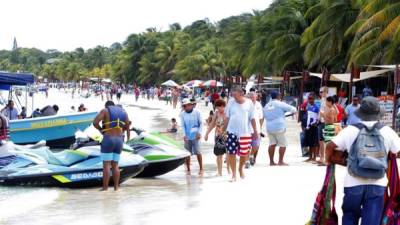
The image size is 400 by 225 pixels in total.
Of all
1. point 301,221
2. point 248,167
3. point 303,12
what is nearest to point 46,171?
point 248,167

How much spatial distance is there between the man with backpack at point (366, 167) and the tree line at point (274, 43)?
16804 millimetres

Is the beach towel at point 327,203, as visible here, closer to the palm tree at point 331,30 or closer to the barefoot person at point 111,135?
the barefoot person at point 111,135

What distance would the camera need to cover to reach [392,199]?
5711 mm

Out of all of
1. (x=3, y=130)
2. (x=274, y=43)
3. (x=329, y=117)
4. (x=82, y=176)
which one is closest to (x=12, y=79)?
(x=3, y=130)

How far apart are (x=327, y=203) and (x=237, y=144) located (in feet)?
18.7

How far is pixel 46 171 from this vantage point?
11352 millimetres

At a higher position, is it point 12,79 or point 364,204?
point 12,79

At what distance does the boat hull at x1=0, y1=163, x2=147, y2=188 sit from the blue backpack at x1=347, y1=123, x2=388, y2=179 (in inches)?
242

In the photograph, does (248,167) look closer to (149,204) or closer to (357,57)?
(149,204)

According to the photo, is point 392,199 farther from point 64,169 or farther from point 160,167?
point 160,167

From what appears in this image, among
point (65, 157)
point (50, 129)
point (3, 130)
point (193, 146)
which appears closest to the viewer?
point (65, 157)

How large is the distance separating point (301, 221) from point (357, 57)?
2081 cm

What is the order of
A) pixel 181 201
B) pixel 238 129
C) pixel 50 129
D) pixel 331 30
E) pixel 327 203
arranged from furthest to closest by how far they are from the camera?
pixel 331 30 < pixel 50 129 < pixel 238 129 < pixel 181 201 < pixel 327 203

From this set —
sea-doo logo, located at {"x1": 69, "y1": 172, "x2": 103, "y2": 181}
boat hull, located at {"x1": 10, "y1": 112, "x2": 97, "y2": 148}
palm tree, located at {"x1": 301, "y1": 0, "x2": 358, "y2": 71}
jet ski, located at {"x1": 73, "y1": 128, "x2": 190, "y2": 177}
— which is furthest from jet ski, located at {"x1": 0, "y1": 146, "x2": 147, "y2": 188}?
palm tree, located at {"x1": 301, "y1": 0, "x2": 358, "y2": 71}
